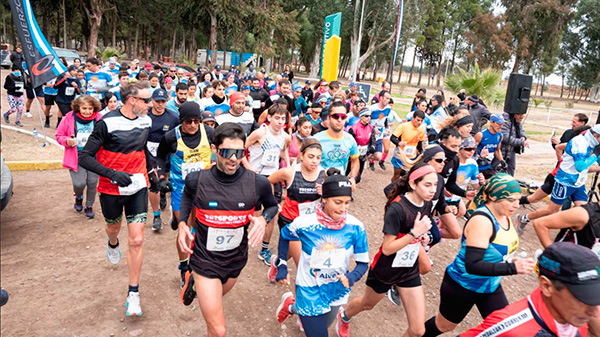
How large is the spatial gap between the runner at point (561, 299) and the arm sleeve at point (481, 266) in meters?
0.80

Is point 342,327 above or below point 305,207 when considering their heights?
below

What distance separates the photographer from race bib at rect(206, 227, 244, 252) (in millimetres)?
3434

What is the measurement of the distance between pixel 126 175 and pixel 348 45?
61.7 meters

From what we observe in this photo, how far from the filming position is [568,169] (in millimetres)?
6465

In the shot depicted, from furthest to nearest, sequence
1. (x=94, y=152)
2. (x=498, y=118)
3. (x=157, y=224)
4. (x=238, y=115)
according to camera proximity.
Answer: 1. (x=498, y=118)
2. (x=238, y=115)
3. (x=157, y=224)
4. (x=94, y=152)

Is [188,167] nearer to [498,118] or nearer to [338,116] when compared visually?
[338,116]

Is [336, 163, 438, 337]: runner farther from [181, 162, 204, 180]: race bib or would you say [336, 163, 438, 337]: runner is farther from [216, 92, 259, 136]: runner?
[216, 92, 259, 136]: runner

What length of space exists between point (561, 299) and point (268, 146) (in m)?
4.40

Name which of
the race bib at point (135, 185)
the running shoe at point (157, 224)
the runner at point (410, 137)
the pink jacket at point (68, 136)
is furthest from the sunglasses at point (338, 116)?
the pink jacket at point (68, 136)

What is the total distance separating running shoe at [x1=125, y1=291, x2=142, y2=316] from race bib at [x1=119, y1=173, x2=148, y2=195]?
3.57ft

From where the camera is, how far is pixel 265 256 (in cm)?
584

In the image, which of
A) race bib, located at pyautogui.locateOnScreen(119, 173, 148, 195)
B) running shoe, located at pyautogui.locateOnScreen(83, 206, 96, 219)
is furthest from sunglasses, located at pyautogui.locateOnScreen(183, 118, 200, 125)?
running shoe, located at pyautogui.locateOnScreen(83, 206, 96, 219)

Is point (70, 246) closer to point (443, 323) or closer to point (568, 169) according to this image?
point (443, 323)

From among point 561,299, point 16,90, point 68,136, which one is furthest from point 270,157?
point 16,90
